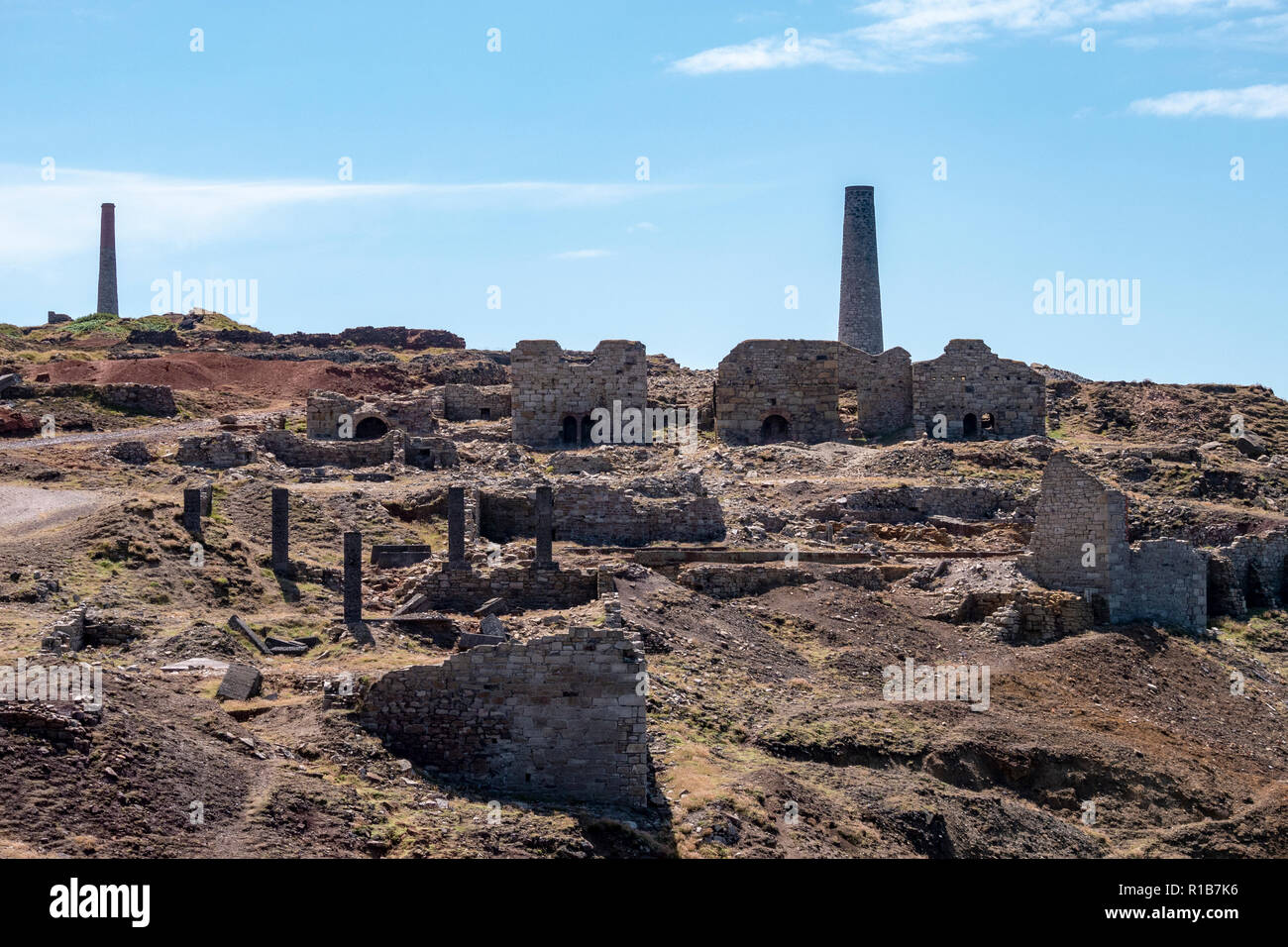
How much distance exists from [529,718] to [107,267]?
75214 millimetres

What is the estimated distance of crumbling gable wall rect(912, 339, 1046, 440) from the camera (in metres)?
52.7

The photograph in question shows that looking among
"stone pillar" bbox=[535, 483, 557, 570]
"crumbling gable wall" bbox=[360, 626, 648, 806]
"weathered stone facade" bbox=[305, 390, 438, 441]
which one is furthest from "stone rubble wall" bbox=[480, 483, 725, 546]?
"crumbling gable wall" bbox=[360, 626, 648, 806]

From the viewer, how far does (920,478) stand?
4391 centimetres

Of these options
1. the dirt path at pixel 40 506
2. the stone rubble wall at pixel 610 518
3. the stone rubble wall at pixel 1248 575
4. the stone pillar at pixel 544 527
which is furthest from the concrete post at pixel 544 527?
the stone rubble wall at pixel 1248 575

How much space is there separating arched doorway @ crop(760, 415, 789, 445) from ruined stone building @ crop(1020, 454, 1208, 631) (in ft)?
65.0

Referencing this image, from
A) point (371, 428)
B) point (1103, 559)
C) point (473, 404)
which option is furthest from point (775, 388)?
point (1103, 559)

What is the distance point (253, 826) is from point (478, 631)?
8338 mm

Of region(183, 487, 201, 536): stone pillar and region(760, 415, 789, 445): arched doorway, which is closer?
region(183, 487, 201, 536): stone pillar

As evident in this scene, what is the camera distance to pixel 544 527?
30344mm

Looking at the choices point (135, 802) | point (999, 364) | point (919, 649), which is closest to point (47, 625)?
point (135, 802)

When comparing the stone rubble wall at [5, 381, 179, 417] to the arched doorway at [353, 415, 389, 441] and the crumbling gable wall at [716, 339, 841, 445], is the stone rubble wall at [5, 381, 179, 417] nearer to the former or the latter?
the arched doorway at [353, 415, 389, 441]

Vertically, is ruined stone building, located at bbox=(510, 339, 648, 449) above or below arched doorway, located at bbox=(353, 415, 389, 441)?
above

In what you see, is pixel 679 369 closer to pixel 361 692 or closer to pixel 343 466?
pixel 343 466

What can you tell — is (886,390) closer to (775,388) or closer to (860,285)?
(775,388)
